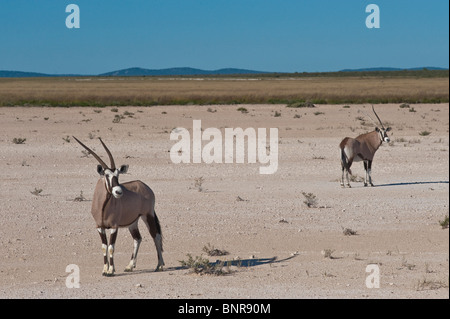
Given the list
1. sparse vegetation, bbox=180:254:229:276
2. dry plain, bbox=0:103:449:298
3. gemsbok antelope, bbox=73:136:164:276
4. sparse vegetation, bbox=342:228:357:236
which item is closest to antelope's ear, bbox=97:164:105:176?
gemsbok antelope, bbox=73:136:164:276

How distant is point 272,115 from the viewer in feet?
142

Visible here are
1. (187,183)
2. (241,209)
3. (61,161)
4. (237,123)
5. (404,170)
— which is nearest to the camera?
(241,209)

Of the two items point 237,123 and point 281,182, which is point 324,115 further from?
point 281,182

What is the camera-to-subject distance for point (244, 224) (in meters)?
12.8

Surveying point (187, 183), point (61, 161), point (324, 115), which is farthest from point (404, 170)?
point (324, 115)

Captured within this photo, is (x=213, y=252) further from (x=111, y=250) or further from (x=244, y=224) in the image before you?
(x=244, y=224)

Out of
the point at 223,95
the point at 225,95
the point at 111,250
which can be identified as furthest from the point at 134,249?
the point at 223,95

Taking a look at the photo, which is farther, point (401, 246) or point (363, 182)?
point (363, 182)
